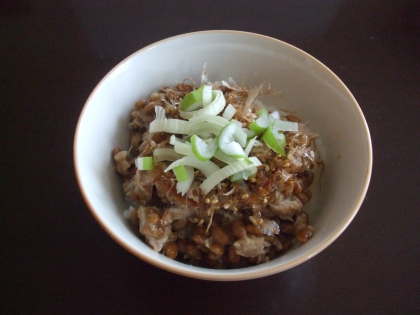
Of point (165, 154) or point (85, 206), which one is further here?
point (85, 206)

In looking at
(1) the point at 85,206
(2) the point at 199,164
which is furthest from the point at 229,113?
(1) the point at 85,206

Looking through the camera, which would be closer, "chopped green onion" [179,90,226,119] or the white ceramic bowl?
the white ceramic bowl

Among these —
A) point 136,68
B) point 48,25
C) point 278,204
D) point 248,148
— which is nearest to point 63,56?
point 48,25

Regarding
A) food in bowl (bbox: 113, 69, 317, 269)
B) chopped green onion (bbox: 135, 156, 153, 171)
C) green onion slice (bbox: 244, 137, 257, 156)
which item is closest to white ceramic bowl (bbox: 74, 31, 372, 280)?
food in bowl (bbox: 113, 69, 317, 269)

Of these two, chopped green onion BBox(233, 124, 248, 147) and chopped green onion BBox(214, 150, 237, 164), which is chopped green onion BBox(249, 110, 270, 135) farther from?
chopped green onion BBox(214, 150, 237, 164)

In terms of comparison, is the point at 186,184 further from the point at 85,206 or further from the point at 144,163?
the point at 85,206

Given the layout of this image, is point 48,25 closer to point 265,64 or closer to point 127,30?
point 127,30

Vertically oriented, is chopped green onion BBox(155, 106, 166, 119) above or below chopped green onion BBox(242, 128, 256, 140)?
above
